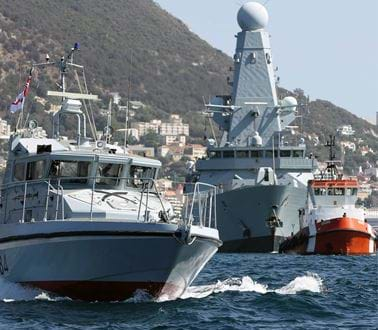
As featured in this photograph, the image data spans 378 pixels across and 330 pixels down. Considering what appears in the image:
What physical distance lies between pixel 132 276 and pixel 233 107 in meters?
56.1

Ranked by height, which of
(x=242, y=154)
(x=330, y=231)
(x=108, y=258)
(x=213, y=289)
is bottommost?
(x=330, y=231)

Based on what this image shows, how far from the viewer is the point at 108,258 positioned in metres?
30.5

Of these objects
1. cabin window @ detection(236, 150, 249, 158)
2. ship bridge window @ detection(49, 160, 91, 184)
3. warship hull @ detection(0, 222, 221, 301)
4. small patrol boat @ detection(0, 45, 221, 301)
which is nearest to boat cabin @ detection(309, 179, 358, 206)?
cabin window @ detection(236, 150, 249, 158)

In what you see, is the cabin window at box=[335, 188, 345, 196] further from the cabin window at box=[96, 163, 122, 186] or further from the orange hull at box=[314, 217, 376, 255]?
the cabin window at box=[96, 163, 122, 186]

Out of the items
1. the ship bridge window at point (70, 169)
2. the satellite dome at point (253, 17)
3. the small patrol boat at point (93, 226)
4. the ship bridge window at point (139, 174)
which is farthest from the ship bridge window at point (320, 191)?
the ship bridge window at point (70, 169)

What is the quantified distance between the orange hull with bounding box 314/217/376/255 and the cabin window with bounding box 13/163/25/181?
34704 millimetres

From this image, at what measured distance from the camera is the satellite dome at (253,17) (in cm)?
8706

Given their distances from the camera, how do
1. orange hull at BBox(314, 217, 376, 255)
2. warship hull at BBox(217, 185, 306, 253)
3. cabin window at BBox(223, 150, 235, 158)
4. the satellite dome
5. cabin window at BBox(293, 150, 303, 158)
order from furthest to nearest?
the satellite dome < cabin window at BBox(293, 150, 303, 158) < cabin window at BBox(223, 150, 235, 158) < warship hull at BBox(217, 185, 306, 253) < orange hull at BBox(314, 217, 376, 255)

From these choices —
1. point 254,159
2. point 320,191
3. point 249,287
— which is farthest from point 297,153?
point 249,287

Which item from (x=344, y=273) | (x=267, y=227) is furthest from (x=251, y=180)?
(x=344, y=273)

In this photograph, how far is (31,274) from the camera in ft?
105

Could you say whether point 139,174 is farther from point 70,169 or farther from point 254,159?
point 254,159

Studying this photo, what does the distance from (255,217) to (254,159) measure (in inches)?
250

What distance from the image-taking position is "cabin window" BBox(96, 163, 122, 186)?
33.2 meters
